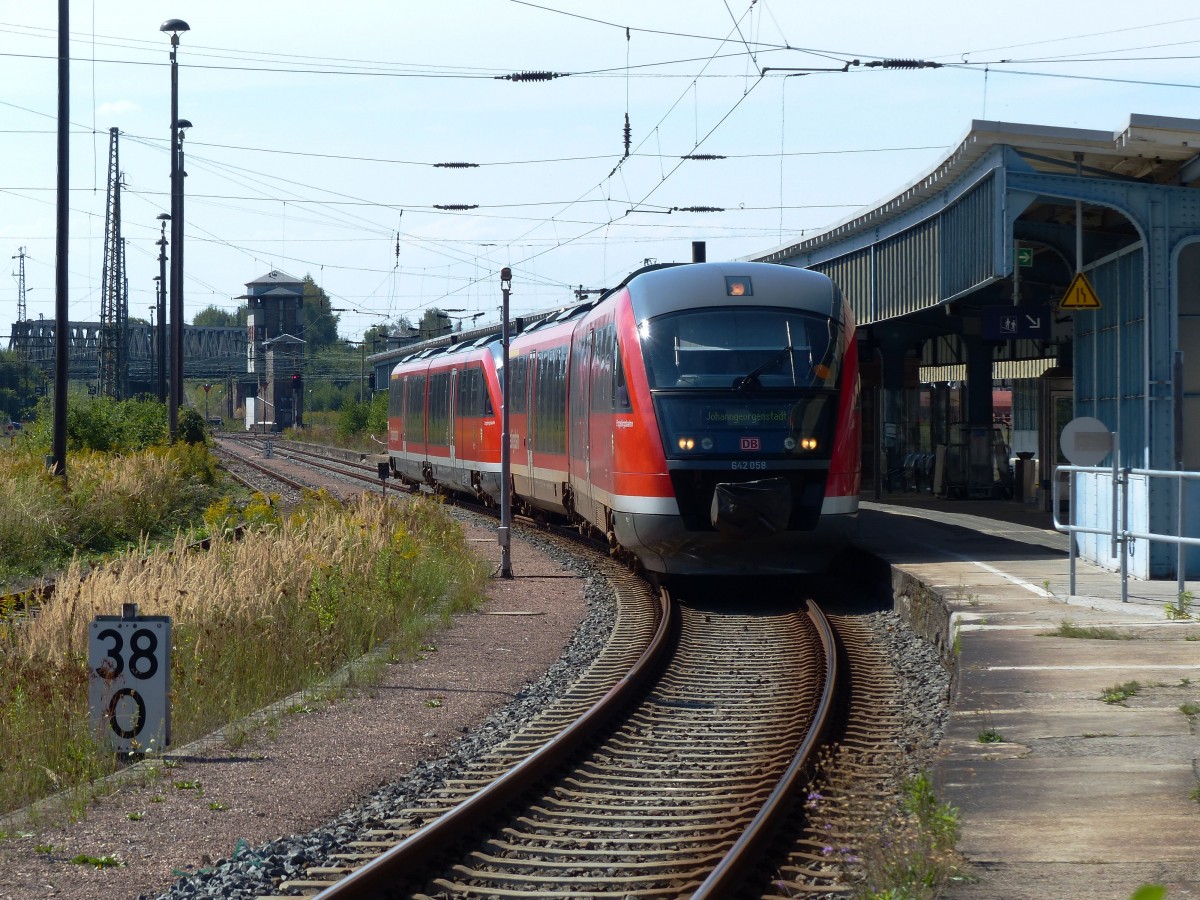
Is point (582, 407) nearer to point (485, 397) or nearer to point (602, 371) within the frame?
point (602, 371)

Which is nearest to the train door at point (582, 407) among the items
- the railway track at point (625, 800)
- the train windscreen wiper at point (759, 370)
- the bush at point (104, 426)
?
the train windscreen wiper at point (759, 370)

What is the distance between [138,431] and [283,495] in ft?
17.2

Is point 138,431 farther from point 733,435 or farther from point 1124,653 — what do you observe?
point 1124,653

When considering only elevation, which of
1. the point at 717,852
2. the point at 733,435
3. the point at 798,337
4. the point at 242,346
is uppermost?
the point at 242,346

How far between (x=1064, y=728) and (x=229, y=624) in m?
6.06

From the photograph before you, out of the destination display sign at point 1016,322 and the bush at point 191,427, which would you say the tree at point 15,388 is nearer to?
the bush at point 191,427

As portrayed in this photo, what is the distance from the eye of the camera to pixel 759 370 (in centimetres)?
1434

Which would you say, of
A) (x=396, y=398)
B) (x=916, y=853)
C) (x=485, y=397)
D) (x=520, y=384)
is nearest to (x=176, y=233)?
(x=396, y=398)

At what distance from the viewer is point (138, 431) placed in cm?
3603

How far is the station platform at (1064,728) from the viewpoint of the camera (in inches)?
209

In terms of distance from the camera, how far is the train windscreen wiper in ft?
46.7

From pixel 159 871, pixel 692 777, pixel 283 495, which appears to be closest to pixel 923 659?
pixel 692 777

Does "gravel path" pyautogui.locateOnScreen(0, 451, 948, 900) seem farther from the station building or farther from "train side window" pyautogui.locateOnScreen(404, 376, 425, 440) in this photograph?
"train side window" pyautogui.locateOnScreen(404, 376, 425, 440)

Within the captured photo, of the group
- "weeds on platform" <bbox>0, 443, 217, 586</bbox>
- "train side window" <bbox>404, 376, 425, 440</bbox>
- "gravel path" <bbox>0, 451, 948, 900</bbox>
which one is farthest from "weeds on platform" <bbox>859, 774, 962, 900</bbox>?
"train side window" <bbox>404, 376, 425, 440</bbox>
